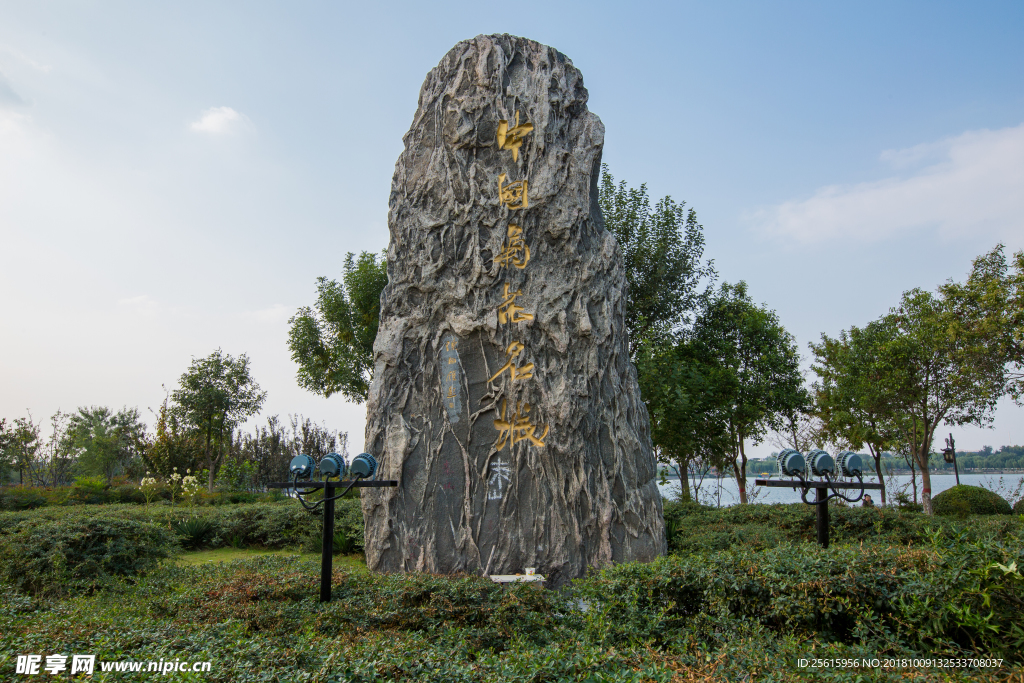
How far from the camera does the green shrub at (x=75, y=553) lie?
16.7 ft

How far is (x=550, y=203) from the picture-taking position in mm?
6641

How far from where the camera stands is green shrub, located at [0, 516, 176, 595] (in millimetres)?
5098

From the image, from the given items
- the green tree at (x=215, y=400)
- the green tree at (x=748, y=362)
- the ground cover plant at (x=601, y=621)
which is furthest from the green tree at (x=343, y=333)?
the ground cover plant at (x=601, y=621)

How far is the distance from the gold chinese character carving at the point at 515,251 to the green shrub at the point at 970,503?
10.2 metres

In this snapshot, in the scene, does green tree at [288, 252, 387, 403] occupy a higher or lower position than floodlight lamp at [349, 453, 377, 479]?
higher

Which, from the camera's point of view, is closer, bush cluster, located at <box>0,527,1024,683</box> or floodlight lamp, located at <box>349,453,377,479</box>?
bush cluster, located at <box>0,527,1024,683</box>

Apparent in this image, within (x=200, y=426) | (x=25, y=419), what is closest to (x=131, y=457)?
(x=25, y=419)

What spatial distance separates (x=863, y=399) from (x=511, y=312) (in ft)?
37.3

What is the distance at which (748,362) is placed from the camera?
14344 mm

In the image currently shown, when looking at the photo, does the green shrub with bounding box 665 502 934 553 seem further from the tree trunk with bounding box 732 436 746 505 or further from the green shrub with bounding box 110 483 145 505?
the green shrub with bounding box 110 483 145 505

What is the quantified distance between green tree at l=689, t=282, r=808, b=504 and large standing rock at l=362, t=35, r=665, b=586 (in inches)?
307

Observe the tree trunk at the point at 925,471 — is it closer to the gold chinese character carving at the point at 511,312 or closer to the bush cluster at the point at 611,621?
the gold chinese character carving at the point at 511,312

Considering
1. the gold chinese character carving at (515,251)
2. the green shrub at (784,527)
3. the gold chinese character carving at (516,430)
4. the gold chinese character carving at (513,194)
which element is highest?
the gold chinese character carving at (513,194)

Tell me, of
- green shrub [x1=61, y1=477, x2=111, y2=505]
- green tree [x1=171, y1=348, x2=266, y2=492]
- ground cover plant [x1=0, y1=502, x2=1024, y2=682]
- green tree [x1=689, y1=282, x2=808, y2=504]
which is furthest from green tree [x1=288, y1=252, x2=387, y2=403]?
ground cover plant [x1=0, y1=502, x2=1024, y2=682]
